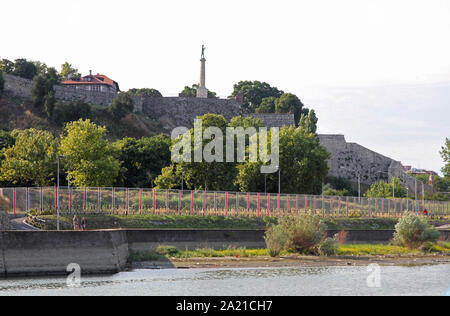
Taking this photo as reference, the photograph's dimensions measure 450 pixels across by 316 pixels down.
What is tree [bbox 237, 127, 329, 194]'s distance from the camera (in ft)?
287

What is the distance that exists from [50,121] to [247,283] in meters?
81.5

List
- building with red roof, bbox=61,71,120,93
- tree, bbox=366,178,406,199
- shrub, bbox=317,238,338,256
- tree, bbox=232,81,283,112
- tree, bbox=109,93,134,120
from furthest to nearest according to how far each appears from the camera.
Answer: tree, bbox=232,81,283,112, building with red roof, bbox=61,71,120,93, tree, bbox=109,93,134,120, tree, bbox=366,178,406,199, shrub, bbox=317,238,338,256

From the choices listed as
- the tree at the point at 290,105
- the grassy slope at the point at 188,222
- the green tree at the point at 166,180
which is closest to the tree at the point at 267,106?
the tree at the point at 290,105

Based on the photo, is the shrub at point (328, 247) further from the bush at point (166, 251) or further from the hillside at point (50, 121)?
the hillside at point (50, 121)

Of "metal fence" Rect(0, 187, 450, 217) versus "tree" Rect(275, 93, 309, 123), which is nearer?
"metal fence" Rect(0, 187, 450, 217)

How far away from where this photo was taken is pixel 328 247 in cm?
5188

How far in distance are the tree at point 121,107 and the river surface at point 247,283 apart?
80.6 metres

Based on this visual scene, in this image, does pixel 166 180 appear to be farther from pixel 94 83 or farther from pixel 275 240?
pixel 94 83

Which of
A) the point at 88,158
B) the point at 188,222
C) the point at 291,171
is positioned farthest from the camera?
the point at 291,171

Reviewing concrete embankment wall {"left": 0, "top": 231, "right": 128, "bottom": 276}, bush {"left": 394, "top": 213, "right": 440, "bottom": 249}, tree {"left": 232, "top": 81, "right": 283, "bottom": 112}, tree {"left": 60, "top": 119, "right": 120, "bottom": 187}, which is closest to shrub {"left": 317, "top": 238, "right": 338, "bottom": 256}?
bush {"left": 394, "top": 213, "right": 440, "bottom": 249}

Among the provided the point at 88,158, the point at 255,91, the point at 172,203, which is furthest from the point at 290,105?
the point at 172,203

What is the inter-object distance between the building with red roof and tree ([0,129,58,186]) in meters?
57.7

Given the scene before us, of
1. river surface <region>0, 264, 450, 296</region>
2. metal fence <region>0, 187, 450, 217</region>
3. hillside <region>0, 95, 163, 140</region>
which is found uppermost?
hillside <region>0, 95, 163, 140</region>

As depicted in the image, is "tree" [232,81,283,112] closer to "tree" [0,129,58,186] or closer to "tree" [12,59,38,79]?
"tree" [12,59,38,79]
